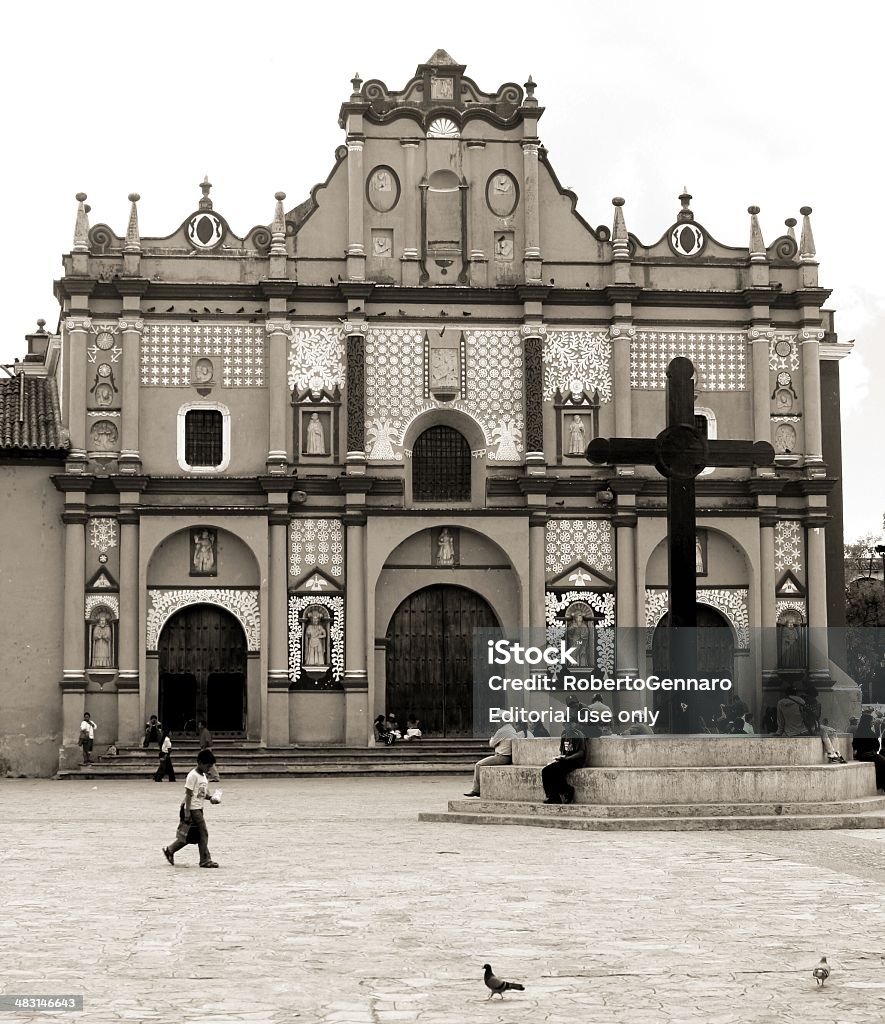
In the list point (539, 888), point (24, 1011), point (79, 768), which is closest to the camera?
point (24, 1011)

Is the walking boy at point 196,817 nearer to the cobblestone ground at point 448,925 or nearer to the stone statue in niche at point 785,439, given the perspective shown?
the cobblestone ground at point 448,925

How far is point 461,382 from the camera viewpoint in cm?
3959

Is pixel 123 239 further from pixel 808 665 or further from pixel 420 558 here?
pixel 808 665

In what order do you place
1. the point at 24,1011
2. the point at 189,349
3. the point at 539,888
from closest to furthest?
the point at 24,1011
the point at 539,888
the point at 189,349

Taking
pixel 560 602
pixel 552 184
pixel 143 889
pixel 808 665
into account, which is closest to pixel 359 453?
pixel 560 602

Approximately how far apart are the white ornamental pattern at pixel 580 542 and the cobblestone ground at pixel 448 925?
18.3 metres

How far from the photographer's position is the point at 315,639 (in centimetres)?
3844

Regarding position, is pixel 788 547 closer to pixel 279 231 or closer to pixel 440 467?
pixel 440 467

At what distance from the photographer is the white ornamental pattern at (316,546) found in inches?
1526

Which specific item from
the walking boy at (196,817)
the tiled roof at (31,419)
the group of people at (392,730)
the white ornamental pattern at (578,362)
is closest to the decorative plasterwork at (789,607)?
the white ornamental pattern at (578,362)

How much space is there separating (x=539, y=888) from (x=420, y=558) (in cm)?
2502

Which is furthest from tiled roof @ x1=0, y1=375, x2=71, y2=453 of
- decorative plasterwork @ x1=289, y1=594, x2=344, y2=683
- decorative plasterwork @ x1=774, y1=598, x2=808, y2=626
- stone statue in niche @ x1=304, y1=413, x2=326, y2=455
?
decorative plasterwork @ x1=774, y1=598, x2=808, y2=626

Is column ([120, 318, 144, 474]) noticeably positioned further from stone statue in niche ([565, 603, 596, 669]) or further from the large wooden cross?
the large wooden cross

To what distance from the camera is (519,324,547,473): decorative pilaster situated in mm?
39250
